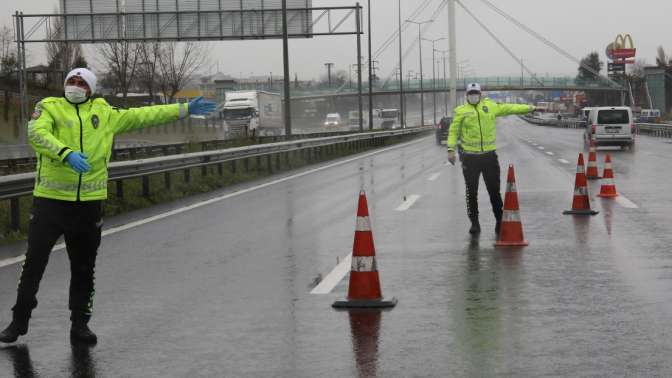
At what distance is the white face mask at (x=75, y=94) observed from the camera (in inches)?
275

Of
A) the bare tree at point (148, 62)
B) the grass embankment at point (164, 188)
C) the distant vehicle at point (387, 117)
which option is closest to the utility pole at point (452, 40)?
the bare tree at point (148, 62)

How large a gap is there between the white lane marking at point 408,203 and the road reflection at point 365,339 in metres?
8.74

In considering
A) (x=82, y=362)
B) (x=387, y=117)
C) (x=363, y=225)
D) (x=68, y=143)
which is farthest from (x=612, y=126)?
(x=387, y=117)

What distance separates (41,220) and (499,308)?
3315 mm

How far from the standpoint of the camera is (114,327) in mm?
7527

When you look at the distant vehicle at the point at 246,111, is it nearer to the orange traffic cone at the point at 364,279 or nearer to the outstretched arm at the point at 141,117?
the orange traffic cone at the point at 364,279

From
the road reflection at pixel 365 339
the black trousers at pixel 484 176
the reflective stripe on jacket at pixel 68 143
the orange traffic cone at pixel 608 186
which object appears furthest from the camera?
the orange traffic cone at pixel 608 186

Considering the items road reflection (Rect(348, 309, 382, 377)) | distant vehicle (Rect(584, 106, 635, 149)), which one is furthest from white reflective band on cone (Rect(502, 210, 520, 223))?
distant vehicle (Rect(584, 106, 635, 149))

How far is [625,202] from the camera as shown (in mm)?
16891

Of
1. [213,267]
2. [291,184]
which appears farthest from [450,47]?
[213,267]

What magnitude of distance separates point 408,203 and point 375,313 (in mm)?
9752

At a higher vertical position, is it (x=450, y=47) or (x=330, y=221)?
(x=450, y=47)

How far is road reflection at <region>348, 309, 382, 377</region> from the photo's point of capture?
6.14 meters

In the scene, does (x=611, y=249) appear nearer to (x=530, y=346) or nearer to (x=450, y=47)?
(x=530, y=346)
